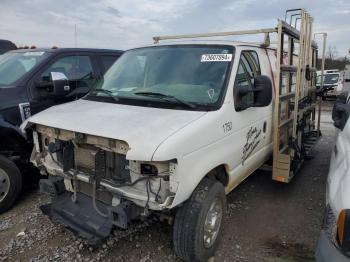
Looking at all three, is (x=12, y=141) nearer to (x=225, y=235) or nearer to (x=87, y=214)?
(x=87, y=214)

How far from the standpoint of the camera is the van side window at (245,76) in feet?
12.0

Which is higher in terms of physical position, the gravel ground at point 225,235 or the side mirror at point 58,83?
the side mirror at point 58,83

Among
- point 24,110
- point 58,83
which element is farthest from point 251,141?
point 24,110

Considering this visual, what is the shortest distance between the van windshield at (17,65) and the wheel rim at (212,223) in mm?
3251

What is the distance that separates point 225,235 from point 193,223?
1.03 metres

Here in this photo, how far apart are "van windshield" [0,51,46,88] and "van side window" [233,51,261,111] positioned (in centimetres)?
294

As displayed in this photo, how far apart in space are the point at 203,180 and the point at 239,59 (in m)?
1.45

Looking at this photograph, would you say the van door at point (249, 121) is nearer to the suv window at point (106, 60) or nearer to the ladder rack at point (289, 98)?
the ladder rack at point (289, 98)

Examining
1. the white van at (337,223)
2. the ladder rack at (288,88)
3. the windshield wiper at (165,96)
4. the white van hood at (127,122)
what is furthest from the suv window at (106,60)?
the white van at (337,223)

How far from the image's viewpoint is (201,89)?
3566mm

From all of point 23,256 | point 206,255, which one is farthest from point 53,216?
point 206,255

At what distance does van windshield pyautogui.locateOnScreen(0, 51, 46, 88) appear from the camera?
16.1ft

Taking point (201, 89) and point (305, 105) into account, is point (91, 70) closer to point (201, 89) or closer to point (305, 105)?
point (201, 89)

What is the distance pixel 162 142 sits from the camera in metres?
2.66
